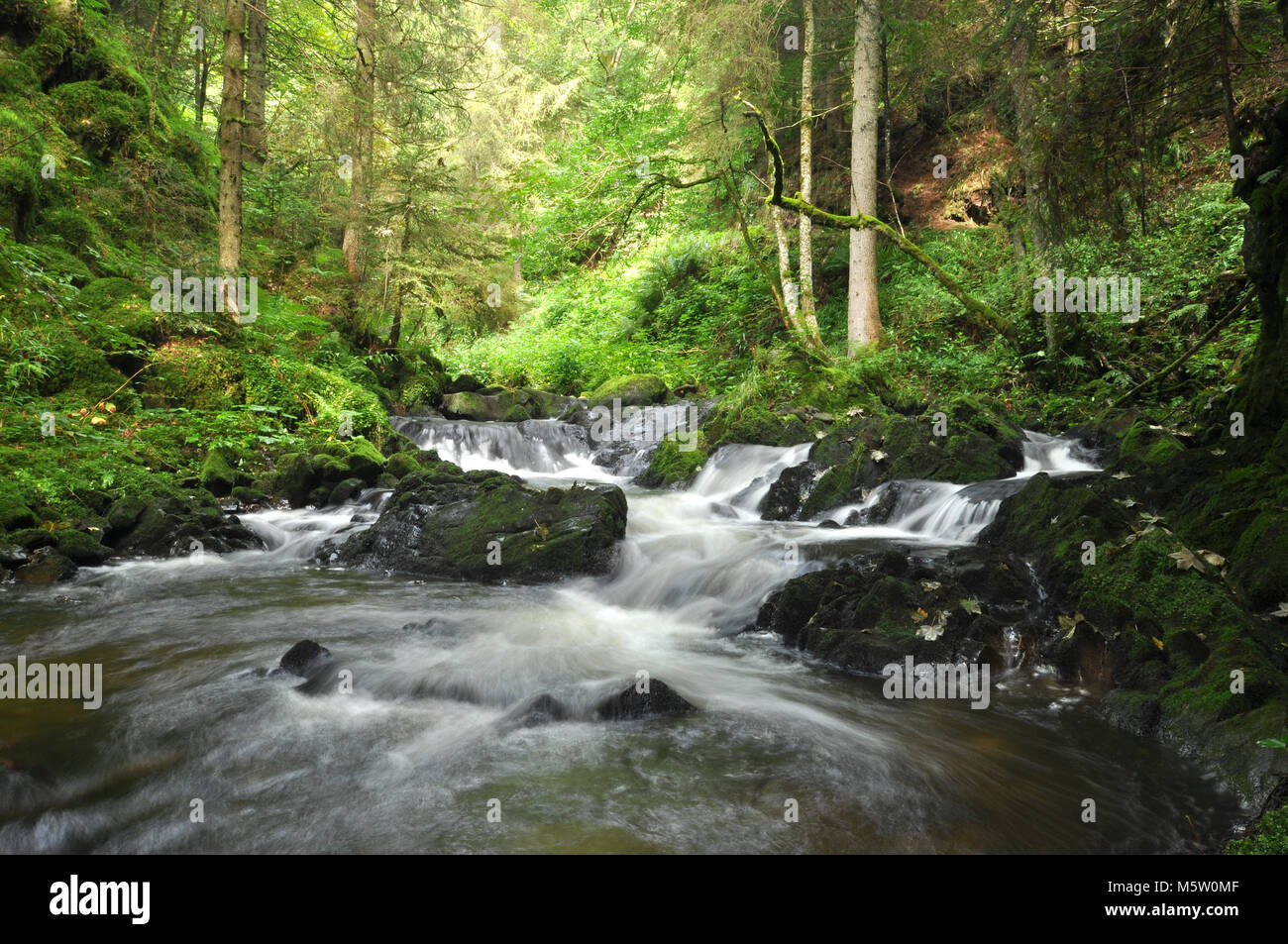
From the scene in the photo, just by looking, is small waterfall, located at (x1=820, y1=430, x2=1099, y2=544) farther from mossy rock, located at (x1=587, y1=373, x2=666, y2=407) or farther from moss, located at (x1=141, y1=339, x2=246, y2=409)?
moss, located at (x1=141, y1=339, x2=246, y2=409)

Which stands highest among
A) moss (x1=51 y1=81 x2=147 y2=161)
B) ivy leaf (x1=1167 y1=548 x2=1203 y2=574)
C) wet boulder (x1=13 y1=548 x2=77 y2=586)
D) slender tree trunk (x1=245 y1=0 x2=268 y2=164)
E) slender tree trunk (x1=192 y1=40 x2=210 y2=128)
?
slender tree trunk (x1=192 y1=40 x2=210 y2=128)

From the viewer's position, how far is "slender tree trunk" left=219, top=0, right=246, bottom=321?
11.6 metres

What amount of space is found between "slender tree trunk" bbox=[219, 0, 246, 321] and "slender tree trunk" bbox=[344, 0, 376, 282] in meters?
3.06

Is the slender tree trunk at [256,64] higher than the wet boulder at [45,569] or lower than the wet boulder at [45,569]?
higher

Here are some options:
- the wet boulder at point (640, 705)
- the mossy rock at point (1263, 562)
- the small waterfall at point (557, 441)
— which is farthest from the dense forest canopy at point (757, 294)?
the wet boulder at point (640, 705)

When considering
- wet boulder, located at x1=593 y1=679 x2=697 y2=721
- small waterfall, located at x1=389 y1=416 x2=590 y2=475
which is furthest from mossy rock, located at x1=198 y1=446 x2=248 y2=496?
wet boulder, located at x1=593 y1=679 x2=697 y2=721

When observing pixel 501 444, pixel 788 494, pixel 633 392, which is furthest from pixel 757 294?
pixel 788 494

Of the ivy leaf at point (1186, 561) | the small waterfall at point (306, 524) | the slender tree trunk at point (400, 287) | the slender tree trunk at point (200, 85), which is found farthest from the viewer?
the slender tree trunk at point (200, 85)

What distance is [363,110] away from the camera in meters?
15.1

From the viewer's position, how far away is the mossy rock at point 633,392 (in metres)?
17.5

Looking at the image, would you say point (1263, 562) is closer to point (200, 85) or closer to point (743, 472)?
point (743, 472)

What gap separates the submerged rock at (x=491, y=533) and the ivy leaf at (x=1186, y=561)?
5.45 metres

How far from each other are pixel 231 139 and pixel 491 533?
7.87 m

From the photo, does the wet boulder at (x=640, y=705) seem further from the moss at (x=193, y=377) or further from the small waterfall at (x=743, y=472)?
the moss at (x=193, y=377)
